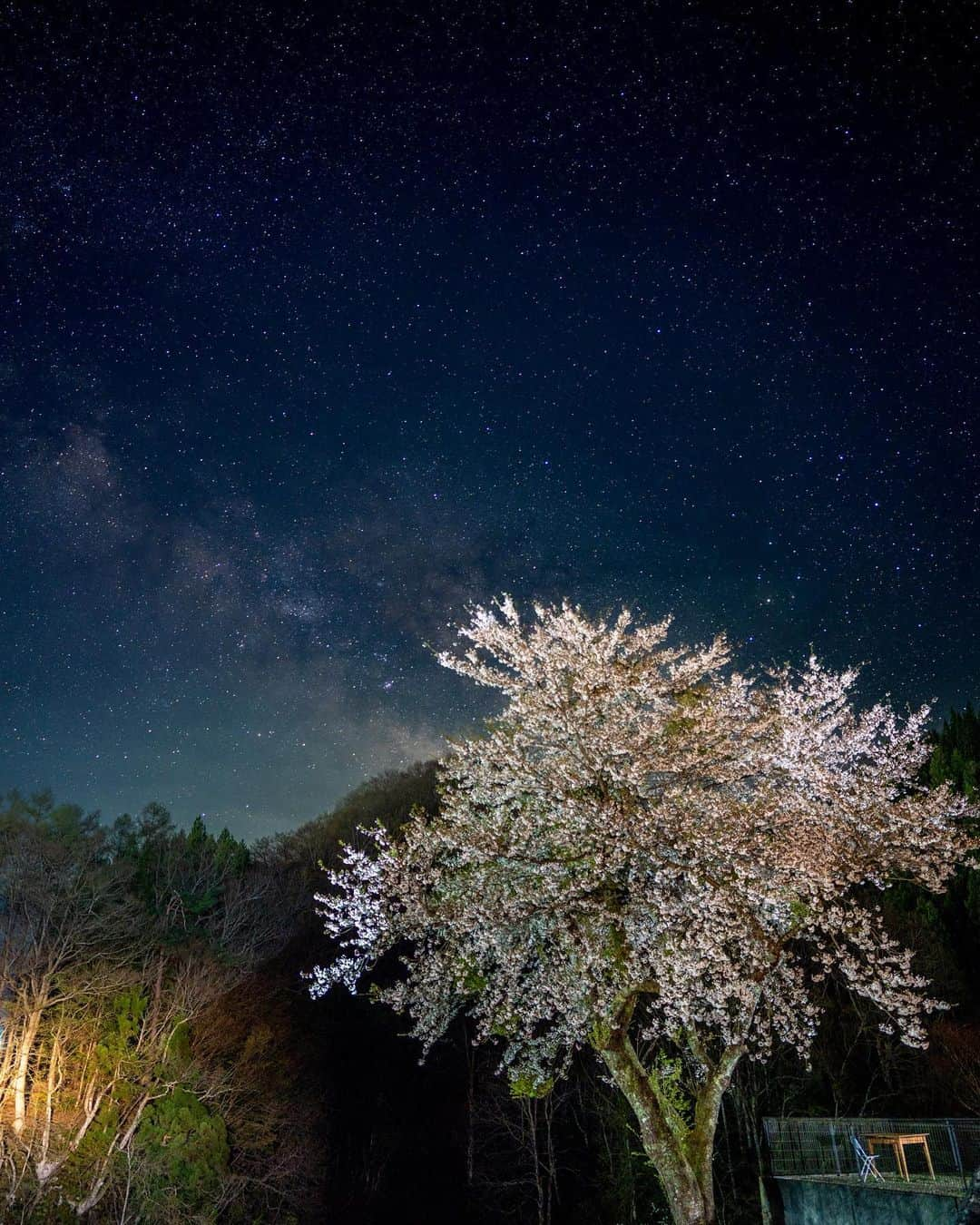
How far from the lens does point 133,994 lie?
80.4ft

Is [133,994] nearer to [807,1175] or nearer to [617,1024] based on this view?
[617,1024]

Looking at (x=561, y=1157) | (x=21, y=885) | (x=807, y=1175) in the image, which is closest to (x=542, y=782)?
(x=807, y=1175)

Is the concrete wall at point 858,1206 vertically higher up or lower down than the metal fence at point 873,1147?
lower down

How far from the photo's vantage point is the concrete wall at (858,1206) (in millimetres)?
12164

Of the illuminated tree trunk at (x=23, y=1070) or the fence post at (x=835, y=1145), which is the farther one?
the illuminated tree trunk at (x=23, y=1070)

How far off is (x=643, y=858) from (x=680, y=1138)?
584 cm

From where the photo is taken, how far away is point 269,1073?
28.9 m

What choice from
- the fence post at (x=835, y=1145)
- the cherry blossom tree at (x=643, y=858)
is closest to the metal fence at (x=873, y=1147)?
the fence post at (x=835, y=1145)

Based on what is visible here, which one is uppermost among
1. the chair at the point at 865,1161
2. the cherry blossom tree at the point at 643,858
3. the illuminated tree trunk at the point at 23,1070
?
the cherry blossom tree at the point at 643,858

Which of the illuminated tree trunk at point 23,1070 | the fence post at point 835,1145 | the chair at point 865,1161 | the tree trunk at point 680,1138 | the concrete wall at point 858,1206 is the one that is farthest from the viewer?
the illuminated tree trunk at point 23,1070

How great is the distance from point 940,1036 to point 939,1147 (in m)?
11.5

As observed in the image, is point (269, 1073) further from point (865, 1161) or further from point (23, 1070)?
point (865, 1161)

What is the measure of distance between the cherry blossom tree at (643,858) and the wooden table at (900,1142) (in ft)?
8.17

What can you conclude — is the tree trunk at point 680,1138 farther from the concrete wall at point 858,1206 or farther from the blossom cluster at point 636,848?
the concrete wall at point 858,1206
